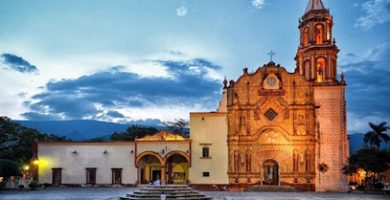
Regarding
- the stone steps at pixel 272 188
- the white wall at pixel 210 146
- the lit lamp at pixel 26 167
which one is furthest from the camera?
the lit lamp at pixel 26 167

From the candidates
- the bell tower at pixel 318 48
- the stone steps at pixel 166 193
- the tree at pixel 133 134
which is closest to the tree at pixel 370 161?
the bell tower at pixel 318 48

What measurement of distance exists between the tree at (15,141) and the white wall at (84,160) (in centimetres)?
903

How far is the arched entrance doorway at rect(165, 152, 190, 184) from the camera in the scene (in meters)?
50.7

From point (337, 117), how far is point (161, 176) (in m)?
16.6

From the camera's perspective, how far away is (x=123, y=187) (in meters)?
48.2

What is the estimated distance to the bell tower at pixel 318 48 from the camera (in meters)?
47.6

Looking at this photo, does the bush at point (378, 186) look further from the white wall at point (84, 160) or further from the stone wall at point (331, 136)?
the white wall at point (84, 160)

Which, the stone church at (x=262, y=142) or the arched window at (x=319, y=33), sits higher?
the arched window at (x=319, y=33)

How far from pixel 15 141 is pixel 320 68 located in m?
34.0

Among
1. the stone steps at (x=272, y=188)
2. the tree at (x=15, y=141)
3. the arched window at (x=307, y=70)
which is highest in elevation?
the arched window at (x=307, y=70)

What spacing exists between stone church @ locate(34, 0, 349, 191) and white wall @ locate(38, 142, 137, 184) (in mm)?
91

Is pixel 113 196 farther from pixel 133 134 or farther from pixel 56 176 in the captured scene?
pixel 133 134

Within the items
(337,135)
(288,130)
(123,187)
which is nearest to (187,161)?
(123,187)

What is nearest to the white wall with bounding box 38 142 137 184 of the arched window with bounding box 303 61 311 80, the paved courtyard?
the paved courtyard
